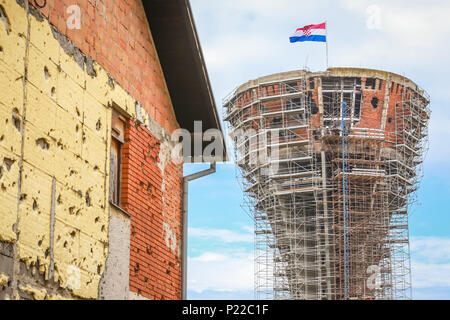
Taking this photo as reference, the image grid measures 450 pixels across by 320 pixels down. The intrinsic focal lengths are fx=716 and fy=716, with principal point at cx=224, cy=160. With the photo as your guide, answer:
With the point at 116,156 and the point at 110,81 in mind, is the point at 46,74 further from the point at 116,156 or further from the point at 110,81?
the point at 116,156

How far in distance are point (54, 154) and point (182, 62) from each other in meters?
4.18

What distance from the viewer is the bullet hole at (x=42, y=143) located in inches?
275

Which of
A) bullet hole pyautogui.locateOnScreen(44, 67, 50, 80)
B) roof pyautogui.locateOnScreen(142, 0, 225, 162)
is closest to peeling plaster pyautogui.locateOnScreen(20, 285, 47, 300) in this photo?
bullet hole pyautogui.locateOnScreen(44, 67, 50, 80)

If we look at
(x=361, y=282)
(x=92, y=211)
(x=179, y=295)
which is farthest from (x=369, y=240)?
(x=92, y=211)

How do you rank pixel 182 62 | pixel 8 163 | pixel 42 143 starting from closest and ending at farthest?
1. pixel 8 163
2. pixel 42 143
3. pixel 182 62

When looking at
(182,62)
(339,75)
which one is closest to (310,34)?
(339,75)

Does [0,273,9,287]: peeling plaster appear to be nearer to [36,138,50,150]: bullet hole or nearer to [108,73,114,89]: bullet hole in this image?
[36,138,50,150]: bullet hole

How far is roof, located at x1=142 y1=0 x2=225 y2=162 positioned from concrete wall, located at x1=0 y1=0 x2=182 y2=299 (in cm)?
54

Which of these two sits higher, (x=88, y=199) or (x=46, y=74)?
(x=46, y=74)

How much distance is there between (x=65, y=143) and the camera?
299 inches

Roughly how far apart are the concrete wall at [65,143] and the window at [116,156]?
129 millimetres

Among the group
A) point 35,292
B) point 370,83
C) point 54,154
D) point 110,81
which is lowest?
point 35,292

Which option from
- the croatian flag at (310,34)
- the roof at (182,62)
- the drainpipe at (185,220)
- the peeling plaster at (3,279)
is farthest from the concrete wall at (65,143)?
the croatian flag at (310,34)
